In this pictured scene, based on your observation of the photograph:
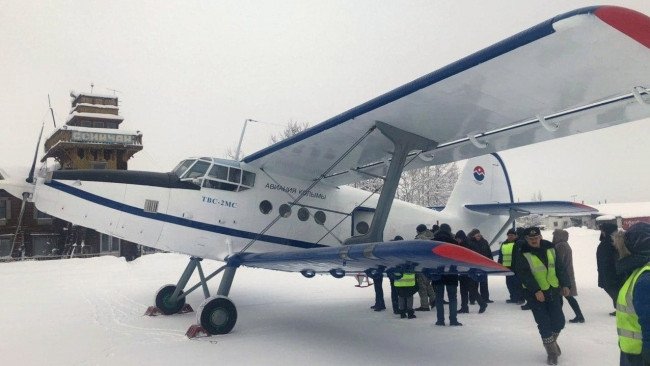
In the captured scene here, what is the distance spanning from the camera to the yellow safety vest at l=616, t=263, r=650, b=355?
3.12m

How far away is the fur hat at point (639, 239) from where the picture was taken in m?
3.13

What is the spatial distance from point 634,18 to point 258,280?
41.9ft

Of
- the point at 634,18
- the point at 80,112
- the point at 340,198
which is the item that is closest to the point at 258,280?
the point at 340,198

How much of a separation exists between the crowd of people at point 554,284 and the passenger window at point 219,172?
3.78 metres

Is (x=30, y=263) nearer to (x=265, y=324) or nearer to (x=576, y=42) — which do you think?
(x=265, y=324)

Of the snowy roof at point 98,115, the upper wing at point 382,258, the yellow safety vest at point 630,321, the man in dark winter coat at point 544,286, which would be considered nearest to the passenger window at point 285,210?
the upper wing at point 382,258

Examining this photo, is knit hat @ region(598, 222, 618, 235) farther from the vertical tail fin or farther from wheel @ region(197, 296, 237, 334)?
wheel @ region(197, 296, 237, 334)

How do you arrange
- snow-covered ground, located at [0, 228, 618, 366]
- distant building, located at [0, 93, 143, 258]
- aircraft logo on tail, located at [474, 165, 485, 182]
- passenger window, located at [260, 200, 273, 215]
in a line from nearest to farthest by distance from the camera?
snow-covered ground, located at [0, 228, 618, 366] < passenger window, located at [260, 200, 273, 215] < aircraft logo on tail, located at [474, 165, 485, 182] < distant building, located at [0, 93, 143, 258]

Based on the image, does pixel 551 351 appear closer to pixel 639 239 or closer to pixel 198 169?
pixel 639 239

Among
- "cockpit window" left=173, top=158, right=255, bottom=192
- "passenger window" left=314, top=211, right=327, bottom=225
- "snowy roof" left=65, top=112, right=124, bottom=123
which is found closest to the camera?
"cockpit window" left=173, top=158, right=255, bottom=192

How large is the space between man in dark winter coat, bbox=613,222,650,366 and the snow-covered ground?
2.68 m

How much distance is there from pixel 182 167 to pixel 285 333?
11.8 feet

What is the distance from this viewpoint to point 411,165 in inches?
363

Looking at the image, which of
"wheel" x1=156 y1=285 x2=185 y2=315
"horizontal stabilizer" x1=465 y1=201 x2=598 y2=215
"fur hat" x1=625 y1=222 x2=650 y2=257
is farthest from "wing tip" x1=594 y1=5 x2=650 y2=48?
"wheel" x1=156 y1=285 x2=185 y2=315
